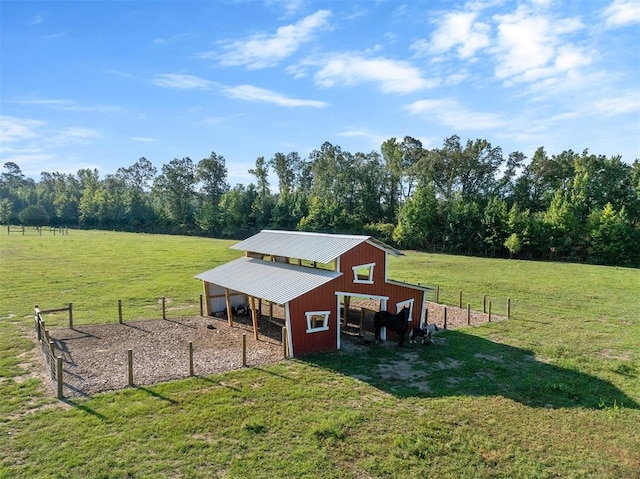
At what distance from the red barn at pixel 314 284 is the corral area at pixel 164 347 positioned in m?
1.30

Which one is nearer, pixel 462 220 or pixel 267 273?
pixel 267 273

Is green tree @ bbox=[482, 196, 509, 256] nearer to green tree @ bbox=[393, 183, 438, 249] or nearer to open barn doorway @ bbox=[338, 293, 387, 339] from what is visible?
green tree @ bbox=[393, 183, 438, 249]

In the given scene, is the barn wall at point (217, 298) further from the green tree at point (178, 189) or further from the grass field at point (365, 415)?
the green tree at point (178, 189)

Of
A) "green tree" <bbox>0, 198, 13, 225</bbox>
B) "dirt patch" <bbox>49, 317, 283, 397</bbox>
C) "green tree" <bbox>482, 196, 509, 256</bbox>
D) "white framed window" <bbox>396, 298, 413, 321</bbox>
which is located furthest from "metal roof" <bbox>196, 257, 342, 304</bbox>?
"green tree" <bbox>0, 198, 13, 225</bbox>

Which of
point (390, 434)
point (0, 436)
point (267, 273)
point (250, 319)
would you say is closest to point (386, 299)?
point (267, 273)

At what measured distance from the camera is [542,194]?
64.1 m

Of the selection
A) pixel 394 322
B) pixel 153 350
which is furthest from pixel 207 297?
pixel 394 322

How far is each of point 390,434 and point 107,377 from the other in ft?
29.1

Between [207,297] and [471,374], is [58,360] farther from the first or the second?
[471,374]

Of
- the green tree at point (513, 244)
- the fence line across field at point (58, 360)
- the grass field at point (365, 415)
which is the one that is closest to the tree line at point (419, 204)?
the green tree at point (513, 244)

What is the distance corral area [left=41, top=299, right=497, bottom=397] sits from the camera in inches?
512

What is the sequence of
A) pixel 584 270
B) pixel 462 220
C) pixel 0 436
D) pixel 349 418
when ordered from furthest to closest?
1. pixel 462 220
2. pixel 584 270
3. pixel 349 418
4. pixel 0 436

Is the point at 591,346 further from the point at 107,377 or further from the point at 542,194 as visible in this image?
the point at 542,194

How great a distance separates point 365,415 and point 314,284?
6.14m
